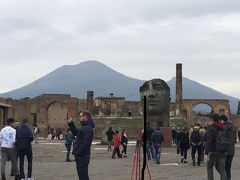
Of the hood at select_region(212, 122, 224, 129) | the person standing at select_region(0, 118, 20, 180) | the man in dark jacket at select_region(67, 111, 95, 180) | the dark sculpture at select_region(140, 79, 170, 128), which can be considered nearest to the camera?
the man in dark jacket at select_region(67, 111, 95, 180)

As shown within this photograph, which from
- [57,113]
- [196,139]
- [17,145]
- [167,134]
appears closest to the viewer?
[17,145]

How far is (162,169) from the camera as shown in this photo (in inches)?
537

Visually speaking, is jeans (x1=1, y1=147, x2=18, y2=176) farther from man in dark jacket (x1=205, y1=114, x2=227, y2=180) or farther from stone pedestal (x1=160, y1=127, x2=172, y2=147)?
stone pedestal (x1=160, y1=127, x2=172, y2=147)

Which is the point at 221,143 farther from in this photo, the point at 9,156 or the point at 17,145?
the point at 9,156

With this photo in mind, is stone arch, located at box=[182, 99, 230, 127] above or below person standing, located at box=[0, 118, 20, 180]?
above

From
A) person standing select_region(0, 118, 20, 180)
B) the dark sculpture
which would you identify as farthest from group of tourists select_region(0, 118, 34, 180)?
the dark sculpture

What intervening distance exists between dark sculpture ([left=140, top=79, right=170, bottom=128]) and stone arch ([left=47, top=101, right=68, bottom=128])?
144ft

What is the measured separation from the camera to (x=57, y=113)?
69.9 m

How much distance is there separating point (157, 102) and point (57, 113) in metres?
45.1

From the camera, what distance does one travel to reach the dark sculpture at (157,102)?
1026 inches

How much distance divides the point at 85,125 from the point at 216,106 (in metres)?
62.3

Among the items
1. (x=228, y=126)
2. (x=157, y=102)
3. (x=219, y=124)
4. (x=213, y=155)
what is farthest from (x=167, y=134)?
(x=213, y=155)

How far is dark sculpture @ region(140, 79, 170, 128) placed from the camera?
26062 mm

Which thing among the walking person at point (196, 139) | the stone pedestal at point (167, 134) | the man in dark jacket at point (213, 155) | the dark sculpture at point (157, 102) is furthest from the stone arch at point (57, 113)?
the man in dark jacket at point (213, 155)
